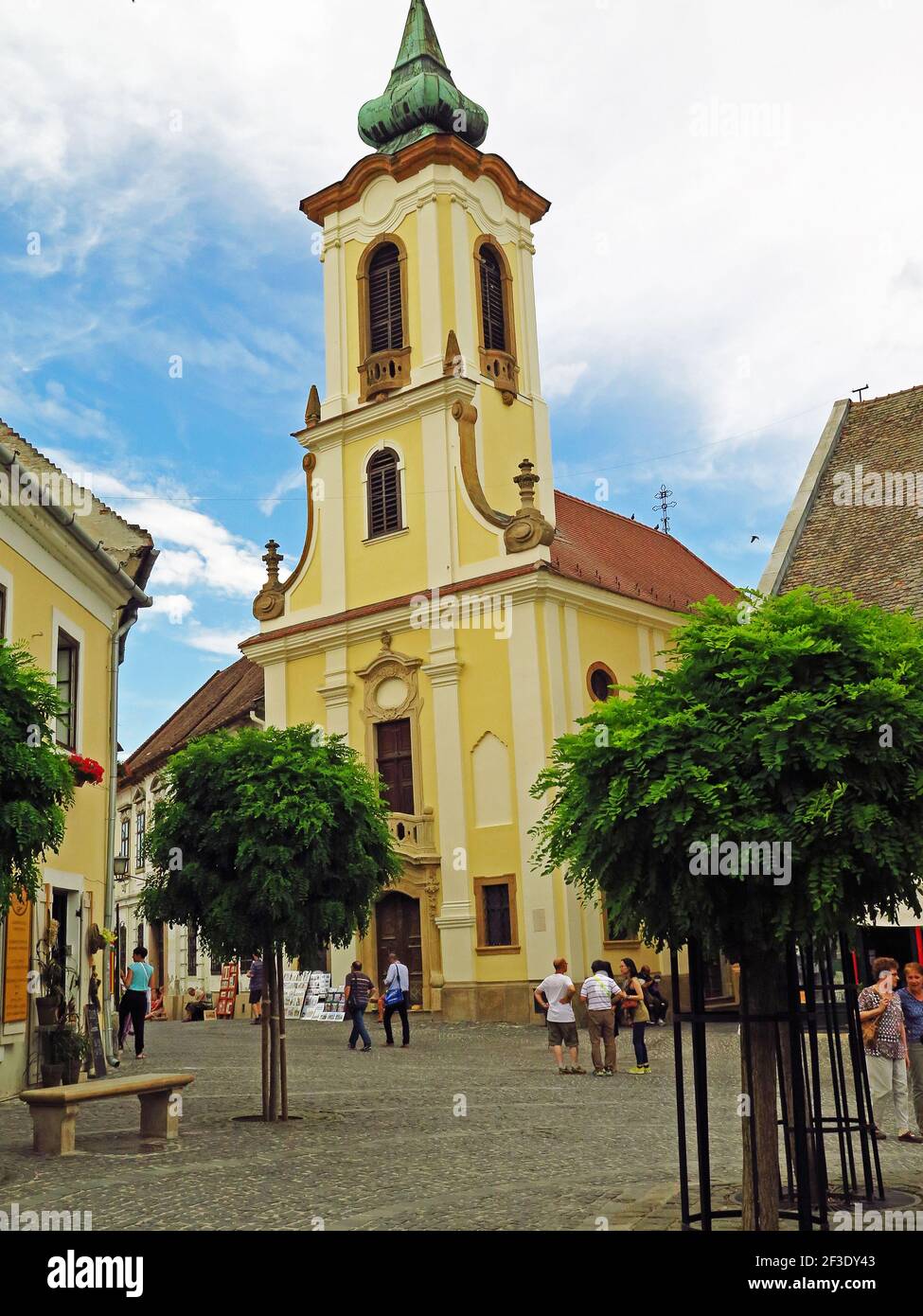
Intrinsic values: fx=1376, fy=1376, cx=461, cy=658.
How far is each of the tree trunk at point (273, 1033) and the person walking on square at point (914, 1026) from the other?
6108mm

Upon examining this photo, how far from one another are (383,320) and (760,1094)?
32.0m

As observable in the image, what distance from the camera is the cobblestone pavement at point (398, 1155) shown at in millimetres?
8523

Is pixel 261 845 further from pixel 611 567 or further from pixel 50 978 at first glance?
pixel 611 567

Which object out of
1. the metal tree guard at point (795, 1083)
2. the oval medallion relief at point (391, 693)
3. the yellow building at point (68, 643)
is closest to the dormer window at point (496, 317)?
the oval medallion relief at point (391, 693)

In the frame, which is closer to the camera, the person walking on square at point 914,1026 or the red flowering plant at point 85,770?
the person walking on square at point 914,1026

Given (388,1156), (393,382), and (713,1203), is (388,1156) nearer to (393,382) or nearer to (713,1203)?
(713,1203)

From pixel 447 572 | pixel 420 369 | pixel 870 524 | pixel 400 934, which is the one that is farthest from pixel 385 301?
pixel 870 524

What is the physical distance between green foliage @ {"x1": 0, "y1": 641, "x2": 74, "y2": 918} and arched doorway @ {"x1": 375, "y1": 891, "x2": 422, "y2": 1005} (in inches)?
905

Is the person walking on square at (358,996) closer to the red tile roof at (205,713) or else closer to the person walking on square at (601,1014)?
the person walking on square at (601,1014)

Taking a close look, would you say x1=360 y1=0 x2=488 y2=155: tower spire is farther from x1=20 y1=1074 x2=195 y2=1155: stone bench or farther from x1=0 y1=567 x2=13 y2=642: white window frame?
x1=20 y1=1074 x2=195 y2=1155: stone bench

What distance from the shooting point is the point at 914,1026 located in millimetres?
12695

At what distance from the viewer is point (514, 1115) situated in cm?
1430
